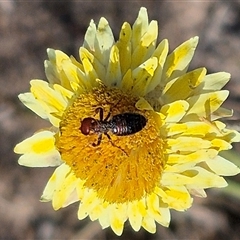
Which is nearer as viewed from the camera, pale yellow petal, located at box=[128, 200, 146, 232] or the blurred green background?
pale yellow petal, located at box=[128, 200, 146, 232]

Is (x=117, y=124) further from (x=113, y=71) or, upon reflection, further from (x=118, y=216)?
(x=118, y=216)

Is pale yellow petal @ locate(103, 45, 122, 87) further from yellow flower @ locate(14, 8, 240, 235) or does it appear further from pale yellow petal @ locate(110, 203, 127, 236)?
pale yellow petal @ locate(110, 203, 127, 236)

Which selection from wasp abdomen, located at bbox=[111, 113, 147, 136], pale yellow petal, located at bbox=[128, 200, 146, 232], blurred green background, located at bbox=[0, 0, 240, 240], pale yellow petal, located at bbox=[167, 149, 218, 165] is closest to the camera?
wasp abdomen, located at bbox=[111, 113, 147, 136]

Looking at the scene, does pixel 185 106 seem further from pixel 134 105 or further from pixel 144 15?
pixel 144 15

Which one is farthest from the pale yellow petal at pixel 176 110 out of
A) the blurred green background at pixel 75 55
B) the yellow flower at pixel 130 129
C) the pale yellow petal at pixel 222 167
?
the blurred green background at pixel 75 55

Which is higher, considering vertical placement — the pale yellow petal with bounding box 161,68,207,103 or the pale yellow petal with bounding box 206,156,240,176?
the pale yellow petal with bounding box 161,68,207,103

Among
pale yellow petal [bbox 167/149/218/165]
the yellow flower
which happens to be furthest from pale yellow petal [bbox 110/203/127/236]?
pale yellow petal [bbox 167/149/218/165]

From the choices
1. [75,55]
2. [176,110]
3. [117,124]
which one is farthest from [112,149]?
[75,55]

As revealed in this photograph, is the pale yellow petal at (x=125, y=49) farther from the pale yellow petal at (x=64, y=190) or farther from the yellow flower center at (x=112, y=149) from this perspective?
the pale yellow petal at (x=64, y=190)
